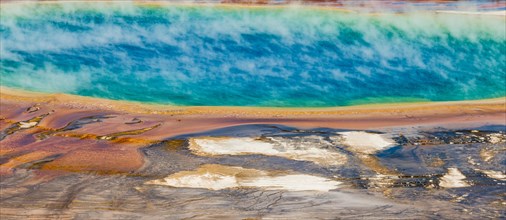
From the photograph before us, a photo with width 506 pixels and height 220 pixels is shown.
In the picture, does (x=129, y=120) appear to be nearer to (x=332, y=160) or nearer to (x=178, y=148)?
(x=178, y=148)

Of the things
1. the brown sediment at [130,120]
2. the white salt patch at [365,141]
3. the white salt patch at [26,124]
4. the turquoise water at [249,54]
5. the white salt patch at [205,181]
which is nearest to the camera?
the white salt patch at [205,181]

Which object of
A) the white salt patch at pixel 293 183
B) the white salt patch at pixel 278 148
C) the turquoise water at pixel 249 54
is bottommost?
the white salt patch at pixel 293 183

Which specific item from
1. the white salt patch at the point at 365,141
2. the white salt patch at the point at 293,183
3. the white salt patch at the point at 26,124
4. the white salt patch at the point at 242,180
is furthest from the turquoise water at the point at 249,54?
the white salt patch at the point at 293,183

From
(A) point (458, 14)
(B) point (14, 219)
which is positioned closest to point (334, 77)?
(A) point (458, 14)

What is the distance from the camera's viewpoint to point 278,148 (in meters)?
4.69

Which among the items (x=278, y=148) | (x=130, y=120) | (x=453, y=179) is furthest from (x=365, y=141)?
(x=130, y=120)

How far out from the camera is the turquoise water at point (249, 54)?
22.2 feet

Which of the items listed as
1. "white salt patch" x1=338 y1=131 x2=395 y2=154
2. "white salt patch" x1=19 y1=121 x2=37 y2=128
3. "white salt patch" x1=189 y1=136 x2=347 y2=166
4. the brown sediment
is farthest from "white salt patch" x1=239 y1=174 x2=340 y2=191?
"white salt patch" x1=19 y1=121 x2=37 y2=128

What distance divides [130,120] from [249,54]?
2.98m

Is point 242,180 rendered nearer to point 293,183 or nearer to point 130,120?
point 293,183

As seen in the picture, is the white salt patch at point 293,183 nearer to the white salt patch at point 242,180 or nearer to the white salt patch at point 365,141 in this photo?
the white salt patch at point 242,180

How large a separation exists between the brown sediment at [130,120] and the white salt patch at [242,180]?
1.42 ft

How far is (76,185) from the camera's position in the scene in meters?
3.94

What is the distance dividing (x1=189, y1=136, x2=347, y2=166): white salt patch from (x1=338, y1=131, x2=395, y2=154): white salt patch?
0.19m
